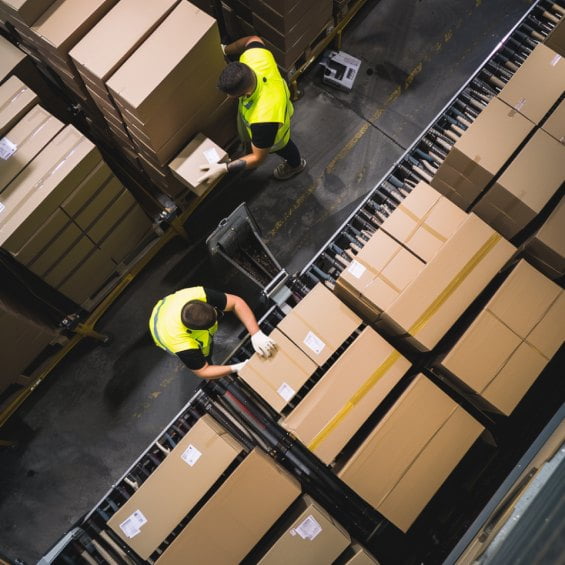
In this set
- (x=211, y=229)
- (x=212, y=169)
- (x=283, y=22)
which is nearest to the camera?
(x=212, y=169)

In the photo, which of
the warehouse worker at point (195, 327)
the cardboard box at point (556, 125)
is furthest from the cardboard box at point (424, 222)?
the warehouse worker at point (195, 327)

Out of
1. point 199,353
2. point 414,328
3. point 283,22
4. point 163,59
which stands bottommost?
point 199,353

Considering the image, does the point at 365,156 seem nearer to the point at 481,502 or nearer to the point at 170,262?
the point at 170,262

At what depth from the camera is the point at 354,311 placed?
13.9 feet

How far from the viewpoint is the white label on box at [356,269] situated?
387 cm

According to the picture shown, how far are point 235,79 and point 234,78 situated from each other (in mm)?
11

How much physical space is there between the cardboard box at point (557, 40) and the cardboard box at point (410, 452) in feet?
9.96

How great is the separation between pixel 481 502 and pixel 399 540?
33.5 inches

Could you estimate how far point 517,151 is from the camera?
4.15 metres

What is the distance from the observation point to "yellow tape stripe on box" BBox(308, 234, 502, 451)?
372 cm

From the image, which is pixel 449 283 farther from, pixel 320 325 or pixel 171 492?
pixel 171 492

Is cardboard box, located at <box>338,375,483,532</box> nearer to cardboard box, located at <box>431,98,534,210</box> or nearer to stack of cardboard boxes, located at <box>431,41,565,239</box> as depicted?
stack of cardboard boxes, located at <box>431,41,565,239</box>

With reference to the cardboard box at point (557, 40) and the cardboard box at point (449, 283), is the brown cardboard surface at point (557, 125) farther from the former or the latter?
the cardboard box at point (449, 283)

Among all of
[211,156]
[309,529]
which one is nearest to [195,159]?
[211,156]
